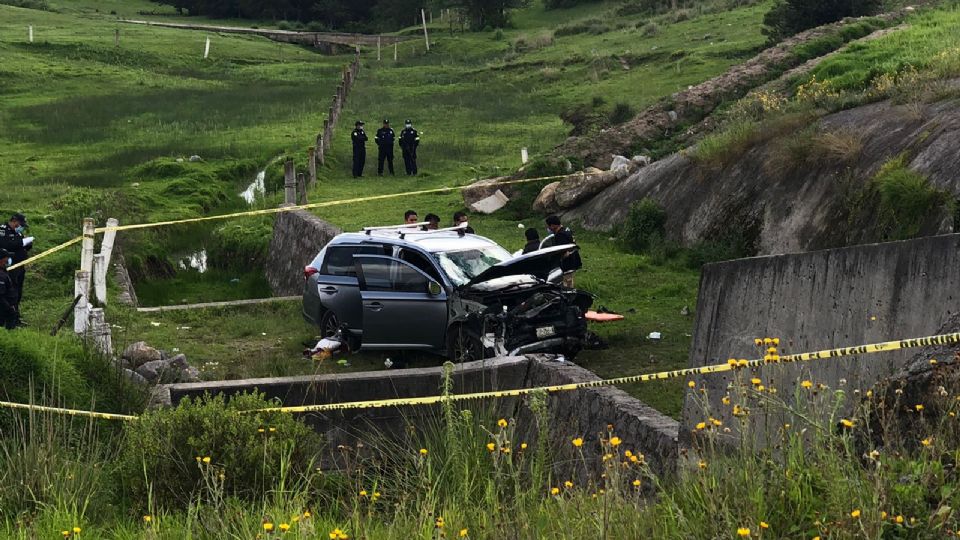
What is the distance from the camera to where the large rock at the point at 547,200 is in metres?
23.7

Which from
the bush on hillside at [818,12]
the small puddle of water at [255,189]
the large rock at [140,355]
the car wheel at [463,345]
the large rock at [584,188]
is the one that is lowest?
the small puddle of water at [255,189]

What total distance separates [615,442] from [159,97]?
47.4 meters

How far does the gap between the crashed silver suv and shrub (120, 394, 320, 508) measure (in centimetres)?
550

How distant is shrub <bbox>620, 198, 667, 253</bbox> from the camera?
19.9 metres

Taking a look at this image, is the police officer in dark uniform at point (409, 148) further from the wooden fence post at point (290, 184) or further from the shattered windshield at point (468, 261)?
the shattered windshield at point (468, 261)

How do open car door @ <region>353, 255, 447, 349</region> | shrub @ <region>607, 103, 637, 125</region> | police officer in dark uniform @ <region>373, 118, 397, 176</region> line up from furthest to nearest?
shrub @ <region>607, 103, 637, 125</region>, police officer in dark uniform @ <region>373, 118, 397, 176</region>, open car door @ <region>353, 255, 447, 349</region>

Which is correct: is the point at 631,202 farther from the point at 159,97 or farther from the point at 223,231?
the point at 159,97

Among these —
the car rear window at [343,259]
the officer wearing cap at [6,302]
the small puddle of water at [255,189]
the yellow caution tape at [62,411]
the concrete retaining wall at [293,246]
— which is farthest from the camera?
the small puddle of water at [255,189]

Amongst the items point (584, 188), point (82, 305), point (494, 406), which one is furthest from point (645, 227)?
point (494, 406)

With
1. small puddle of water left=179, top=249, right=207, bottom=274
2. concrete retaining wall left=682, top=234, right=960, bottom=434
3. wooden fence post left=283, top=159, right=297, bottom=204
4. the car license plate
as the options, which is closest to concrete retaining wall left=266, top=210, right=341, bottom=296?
wooden fence post left=283, top=159, right=297, bottom=204

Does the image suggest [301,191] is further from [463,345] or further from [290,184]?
[463,345]

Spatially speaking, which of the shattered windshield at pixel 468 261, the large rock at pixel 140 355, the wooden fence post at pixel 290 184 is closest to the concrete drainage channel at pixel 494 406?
the large rock at pixel 140 355

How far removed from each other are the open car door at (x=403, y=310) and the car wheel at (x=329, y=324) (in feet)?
3.40

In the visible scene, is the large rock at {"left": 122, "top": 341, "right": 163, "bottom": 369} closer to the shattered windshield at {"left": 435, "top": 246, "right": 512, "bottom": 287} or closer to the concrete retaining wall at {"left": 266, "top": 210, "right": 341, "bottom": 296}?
the shattered windshield at {"left": 435, "top": 246, "right": 512, "bottom": 287}
